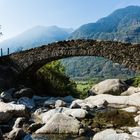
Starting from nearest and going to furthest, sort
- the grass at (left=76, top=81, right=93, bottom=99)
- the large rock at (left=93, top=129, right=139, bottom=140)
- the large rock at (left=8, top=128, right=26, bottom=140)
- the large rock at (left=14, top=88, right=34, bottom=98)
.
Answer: the large rock at (left=93, top=129, right=139, bottom=140)
the large rock at (left=8, top=128, right=26, bottom=140)
the large rock at (left=14, top=88, right=34, bottom=98)
the grass at (left=76, top=81, right=93, bottom=99)

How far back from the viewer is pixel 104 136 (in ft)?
47.3

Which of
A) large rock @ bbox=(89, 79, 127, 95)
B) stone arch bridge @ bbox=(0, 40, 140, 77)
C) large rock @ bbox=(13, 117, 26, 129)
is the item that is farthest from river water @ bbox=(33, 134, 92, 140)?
large rock @ bbox=(89, 79, 127, 95)

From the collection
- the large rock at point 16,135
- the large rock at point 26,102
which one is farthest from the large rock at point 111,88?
the large rock at point 16,135

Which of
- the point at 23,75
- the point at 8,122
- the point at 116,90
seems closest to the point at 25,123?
the point at 8,122

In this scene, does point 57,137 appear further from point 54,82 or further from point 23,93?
point 54,82

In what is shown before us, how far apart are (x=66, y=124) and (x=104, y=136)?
8.91 ft

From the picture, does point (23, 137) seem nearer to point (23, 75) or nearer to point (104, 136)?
point (104, 136)

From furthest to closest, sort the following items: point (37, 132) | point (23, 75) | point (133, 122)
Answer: point (23, 75) → point (133, 122) → point (37, 132)

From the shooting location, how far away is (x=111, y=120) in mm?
20516

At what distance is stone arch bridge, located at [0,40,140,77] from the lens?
27500mm

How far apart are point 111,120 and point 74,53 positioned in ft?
35.1

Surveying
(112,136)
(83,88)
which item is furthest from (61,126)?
(83,88)

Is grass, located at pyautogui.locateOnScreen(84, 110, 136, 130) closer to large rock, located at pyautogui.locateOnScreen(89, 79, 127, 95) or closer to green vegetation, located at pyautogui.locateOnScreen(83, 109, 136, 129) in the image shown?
green vegetation, located at pyautogui.locateOnScreen(83, 109, 136, 129)

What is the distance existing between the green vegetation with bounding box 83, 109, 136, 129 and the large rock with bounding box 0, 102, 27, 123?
3252 millimetres
